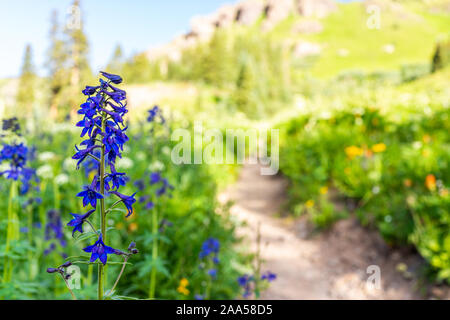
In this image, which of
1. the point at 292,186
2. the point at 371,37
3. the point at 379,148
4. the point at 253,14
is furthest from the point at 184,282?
the point at 253,14

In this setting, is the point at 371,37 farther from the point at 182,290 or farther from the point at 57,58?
the point at 182,290

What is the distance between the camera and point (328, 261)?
459 centimetres

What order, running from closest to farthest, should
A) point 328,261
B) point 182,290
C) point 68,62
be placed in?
point 182,290 → point 328,261 → point 68,62

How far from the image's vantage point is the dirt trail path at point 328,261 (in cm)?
376

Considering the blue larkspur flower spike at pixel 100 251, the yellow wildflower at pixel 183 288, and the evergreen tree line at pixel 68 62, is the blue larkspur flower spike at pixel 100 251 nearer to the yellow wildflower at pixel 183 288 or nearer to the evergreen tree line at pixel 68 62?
the yellow wildflower at pixel 183 288

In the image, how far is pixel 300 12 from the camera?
164375 mm

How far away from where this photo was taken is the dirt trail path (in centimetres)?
376

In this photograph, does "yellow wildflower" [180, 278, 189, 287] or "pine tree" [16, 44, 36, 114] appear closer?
"yellow wildflower" [180, 278, 189, 287]

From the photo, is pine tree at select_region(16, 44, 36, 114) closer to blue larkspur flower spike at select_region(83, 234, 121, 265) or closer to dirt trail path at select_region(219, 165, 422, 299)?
dirt trail path at select_region(219, 165, 422, 299)

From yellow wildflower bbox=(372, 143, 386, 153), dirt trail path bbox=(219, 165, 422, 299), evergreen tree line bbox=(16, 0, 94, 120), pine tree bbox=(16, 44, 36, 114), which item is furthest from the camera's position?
pine tree bbox=(16, 44, 36, 114)

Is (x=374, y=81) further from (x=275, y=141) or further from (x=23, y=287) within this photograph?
(x=23, y=287)

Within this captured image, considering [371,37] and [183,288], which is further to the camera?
[371,37]

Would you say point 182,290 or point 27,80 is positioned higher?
point 27,80

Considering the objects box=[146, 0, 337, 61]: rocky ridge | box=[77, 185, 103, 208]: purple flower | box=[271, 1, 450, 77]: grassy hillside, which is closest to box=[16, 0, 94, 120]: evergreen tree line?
box=[77, 185, 103, 208]: purple flower
